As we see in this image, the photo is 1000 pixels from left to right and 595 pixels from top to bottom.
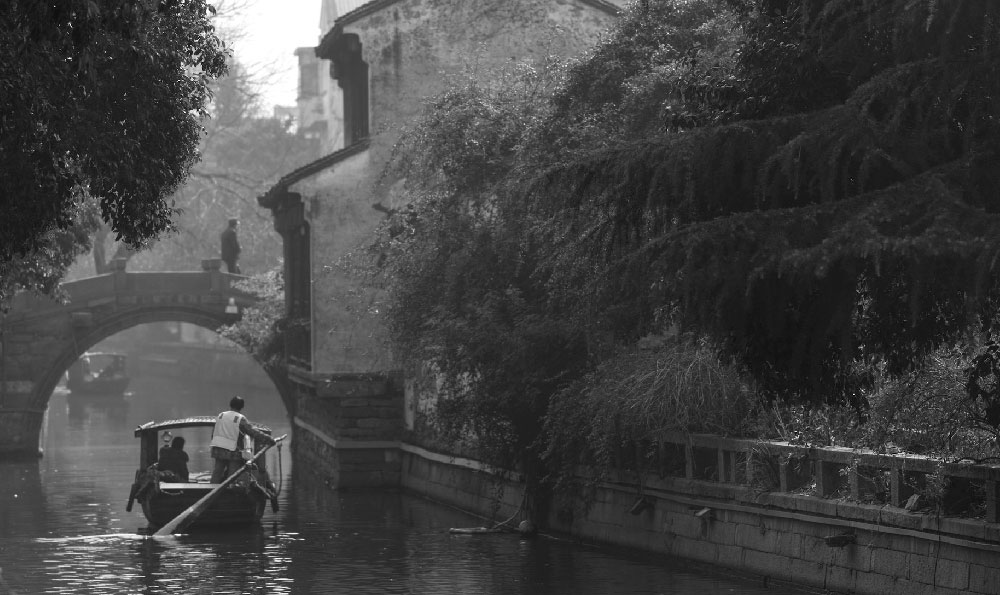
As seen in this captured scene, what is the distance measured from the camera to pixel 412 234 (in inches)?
970

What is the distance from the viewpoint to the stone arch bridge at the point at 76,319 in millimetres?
40469

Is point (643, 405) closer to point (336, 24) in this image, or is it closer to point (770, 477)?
point (770, 477)

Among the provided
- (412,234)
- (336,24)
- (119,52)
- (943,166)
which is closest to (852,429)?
(943,166)

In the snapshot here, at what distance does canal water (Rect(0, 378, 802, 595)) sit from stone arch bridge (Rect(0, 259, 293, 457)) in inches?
291

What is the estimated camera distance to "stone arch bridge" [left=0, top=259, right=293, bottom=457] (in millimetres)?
40469

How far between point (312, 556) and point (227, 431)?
4230 millimetres

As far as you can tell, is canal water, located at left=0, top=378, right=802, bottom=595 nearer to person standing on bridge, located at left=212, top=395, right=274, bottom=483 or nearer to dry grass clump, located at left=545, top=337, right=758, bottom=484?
person standing on bridge, located at left=212, top=395, right=274, bottom=483

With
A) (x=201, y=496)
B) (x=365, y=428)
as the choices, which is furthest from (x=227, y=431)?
Answer: (x=365, y=428)

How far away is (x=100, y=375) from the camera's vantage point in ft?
225

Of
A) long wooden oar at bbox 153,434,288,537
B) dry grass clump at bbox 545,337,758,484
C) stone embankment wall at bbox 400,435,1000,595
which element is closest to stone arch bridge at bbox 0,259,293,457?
long wooden oar at bbox 153,434,288,537

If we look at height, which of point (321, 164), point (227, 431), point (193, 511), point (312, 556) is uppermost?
point (321, 164)

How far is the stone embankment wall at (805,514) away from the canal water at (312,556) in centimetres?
38

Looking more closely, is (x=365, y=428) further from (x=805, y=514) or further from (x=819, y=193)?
(x=819, y=193)

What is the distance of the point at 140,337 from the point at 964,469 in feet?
249
